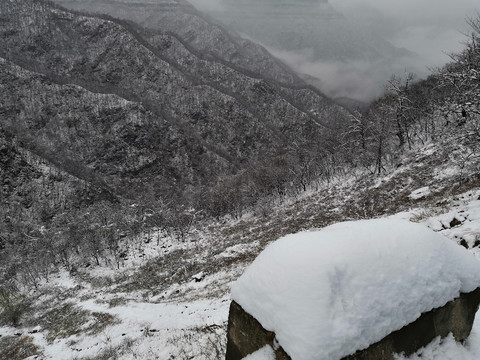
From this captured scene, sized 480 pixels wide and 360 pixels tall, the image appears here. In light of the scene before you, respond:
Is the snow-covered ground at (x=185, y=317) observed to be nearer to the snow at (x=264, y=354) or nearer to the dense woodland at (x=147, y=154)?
the snow at (x=264, y=354)

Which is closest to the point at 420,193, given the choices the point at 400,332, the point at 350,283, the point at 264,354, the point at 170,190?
the point at 400,332

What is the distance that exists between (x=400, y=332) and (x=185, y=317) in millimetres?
13309

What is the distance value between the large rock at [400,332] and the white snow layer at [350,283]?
0.40 feet

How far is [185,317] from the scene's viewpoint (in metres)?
15.0

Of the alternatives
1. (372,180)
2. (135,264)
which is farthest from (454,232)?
(135,264)

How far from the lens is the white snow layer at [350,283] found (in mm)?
3174

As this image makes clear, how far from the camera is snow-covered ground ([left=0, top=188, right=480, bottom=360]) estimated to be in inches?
303

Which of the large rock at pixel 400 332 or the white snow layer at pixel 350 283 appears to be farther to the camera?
the large rock at pixel 400 332

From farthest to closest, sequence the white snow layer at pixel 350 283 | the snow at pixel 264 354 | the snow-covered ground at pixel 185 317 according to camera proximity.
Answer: the snow-covered ground at pixel 185 317, the snow at pixel 264 354, the white snow layer at pixel 350 283

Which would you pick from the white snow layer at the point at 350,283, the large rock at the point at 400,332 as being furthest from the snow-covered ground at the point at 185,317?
the white snow layer at the point at 350,283

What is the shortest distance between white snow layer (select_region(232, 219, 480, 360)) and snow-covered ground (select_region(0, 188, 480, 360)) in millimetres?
686

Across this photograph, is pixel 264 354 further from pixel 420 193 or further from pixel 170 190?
pixel 170 190

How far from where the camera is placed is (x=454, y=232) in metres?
10.6

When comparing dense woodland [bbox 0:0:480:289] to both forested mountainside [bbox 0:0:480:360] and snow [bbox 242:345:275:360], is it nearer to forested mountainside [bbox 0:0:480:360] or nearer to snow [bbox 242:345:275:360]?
forested mountainside [bbox 0:0:480:360]
